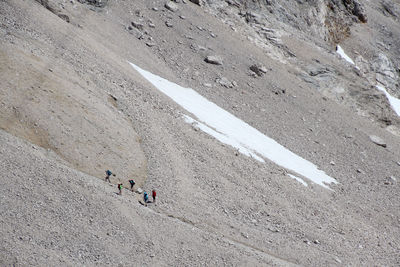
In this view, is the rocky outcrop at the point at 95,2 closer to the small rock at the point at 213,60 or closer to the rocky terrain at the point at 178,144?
the rocky terrain at the point at 178,144

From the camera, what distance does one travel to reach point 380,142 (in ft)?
116

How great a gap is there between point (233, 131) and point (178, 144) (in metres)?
6.27

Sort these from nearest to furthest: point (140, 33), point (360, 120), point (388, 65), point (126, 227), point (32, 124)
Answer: point (126, 227)
point (32, 124)
point (140, 33)
point (360, 120)
point (388, 65)

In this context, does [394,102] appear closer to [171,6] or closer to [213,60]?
[213,60]

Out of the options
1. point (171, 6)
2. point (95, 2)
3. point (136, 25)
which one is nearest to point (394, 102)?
point (171, 6)

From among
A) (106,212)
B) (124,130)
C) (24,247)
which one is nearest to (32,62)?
(124,130)

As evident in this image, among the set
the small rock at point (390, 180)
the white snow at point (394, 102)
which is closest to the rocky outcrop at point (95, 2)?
the small rock at point (390, 180)

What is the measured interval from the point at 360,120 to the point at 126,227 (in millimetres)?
27588

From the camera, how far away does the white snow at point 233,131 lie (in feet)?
86.8

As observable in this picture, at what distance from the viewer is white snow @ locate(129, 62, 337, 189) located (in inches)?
1041

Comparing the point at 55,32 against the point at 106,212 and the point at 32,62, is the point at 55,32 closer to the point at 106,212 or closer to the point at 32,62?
the point at 32,62

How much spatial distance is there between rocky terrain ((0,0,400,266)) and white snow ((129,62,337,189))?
1.02 meters

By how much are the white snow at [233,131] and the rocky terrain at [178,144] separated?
1018 millimetres

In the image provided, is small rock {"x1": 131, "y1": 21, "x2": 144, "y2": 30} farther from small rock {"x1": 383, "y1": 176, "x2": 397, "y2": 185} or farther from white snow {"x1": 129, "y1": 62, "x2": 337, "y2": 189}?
small rock {"x1": 383, "y1": 176, "x2": 397, "y2": 185}
